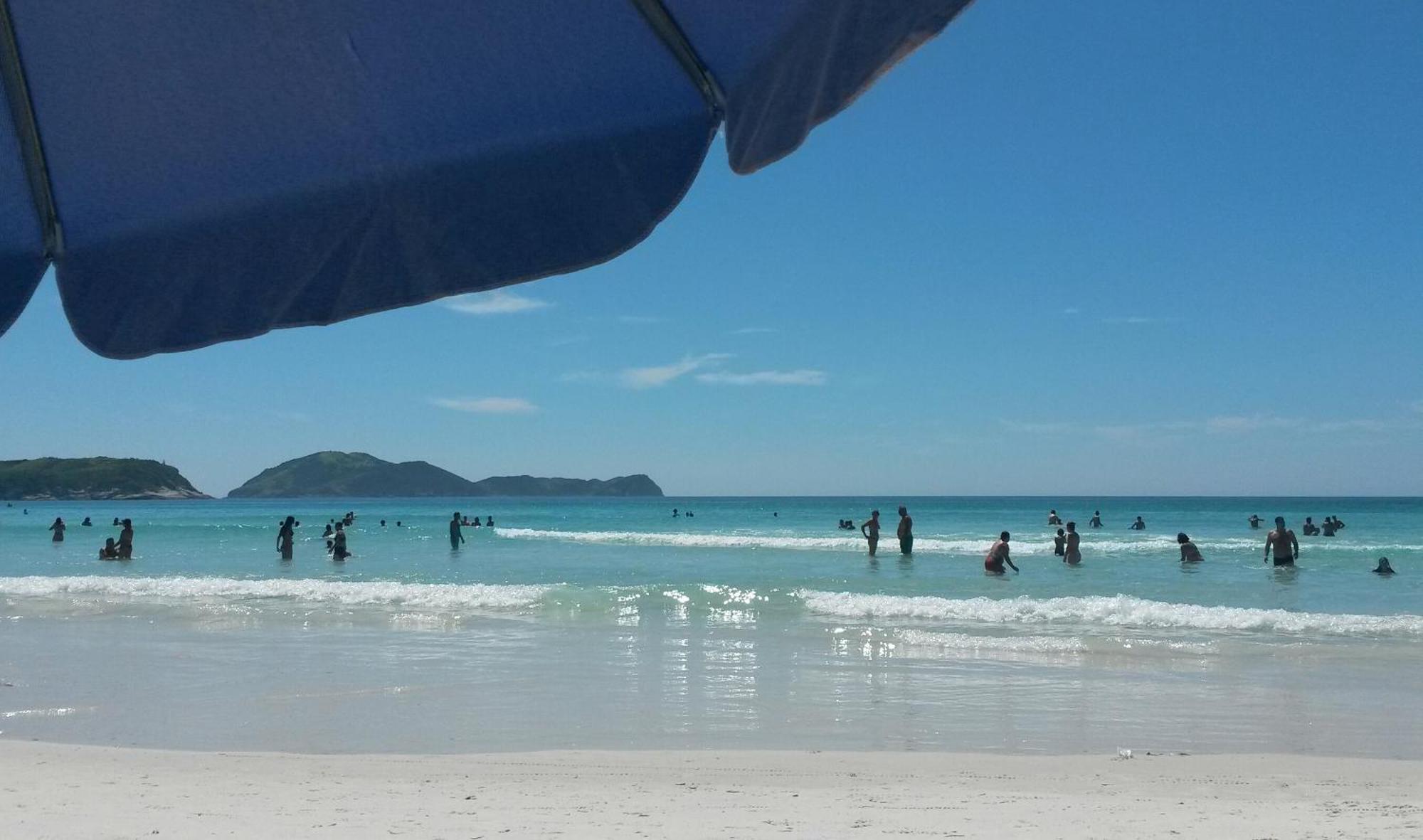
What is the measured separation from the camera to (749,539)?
39.8m

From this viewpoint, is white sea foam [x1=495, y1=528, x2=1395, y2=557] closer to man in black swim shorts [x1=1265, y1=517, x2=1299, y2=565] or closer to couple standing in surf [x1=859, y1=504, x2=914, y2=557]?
couple standing in surf [x1=859, y1=504, x2=914, y2=557]

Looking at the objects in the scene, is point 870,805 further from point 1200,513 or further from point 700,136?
point 1200,513

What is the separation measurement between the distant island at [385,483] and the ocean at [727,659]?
161813 mm

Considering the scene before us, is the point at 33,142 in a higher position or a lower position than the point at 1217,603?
higher

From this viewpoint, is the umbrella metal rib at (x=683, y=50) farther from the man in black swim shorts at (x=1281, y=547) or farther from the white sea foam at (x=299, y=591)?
the man in black swim shorts at (x=1281, y=547)

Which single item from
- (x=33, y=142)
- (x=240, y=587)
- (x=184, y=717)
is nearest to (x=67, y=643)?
(x=184, y=717)

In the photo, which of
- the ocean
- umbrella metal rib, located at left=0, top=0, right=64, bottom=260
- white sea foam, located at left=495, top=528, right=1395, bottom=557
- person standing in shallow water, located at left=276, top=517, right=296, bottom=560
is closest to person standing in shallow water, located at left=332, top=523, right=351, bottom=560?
person standing in shallow water, located at left=276, top=517, right=296, bottom=560

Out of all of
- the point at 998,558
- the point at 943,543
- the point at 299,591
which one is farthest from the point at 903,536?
the point at 299,591

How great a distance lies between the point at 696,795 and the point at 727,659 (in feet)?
15.9

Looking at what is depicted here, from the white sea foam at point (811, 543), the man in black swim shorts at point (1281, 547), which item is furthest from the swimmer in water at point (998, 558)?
the white sea foam at point (811, 543)

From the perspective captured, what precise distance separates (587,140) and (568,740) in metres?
6.42

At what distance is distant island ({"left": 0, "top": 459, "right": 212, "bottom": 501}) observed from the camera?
14762 centimetres

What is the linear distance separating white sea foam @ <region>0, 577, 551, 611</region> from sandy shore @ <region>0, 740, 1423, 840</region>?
9131mm

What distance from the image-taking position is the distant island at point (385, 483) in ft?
598
